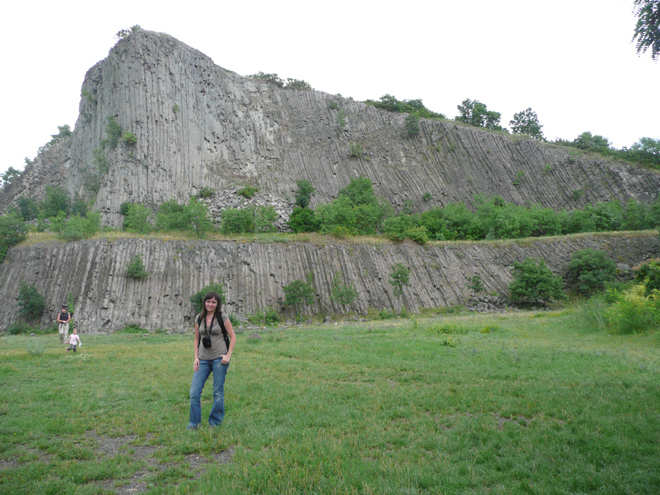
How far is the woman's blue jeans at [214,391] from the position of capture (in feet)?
20.9

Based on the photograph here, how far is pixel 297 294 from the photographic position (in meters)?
30.8

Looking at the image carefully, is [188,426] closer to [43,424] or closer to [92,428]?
[92,428]

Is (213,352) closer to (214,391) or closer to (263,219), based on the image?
(214,391)

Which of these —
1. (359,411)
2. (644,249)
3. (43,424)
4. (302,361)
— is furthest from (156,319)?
(644,249)

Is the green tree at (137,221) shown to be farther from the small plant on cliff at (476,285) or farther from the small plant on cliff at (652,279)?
the small plant on cliff at (652,279)

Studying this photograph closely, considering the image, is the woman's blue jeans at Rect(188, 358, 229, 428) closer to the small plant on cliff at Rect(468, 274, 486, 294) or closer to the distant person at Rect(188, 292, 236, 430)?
the distant person at Rect(188, 292, 236, 430)

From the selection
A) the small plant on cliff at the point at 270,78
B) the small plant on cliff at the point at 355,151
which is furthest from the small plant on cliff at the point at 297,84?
the small plant on cliff at the point at 355,151

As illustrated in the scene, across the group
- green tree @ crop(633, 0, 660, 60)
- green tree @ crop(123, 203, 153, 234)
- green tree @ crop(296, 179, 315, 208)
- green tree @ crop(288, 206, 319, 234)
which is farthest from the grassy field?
green tree @ crop(296, 179, 315, 208)

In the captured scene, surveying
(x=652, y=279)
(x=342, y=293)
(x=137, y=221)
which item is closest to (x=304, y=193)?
(x=137, y=221)

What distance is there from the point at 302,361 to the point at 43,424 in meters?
6.88

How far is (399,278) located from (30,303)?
26.4 meters

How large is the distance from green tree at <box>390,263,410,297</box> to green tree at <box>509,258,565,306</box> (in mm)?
9803

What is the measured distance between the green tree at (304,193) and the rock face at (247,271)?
14081 mm

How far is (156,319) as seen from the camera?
92.2 ft
